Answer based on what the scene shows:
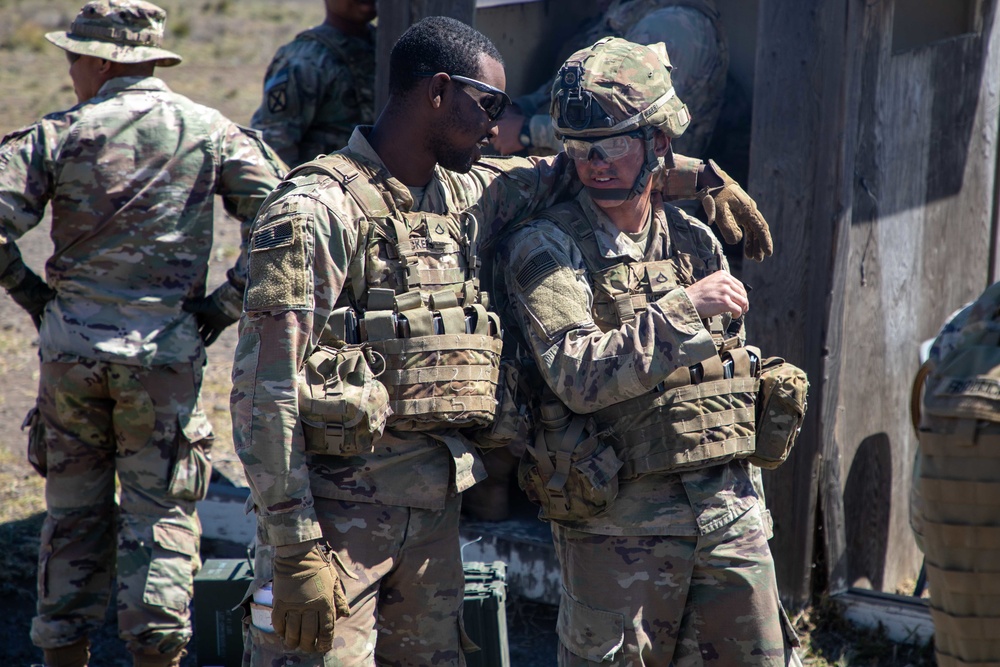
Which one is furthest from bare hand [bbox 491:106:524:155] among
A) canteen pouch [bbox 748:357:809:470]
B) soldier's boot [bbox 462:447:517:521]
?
canteen pouch [bbox 748:357:809:470]

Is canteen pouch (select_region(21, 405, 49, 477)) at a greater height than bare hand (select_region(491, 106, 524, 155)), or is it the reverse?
bare hand (select_region(491, 106, 524, 155))

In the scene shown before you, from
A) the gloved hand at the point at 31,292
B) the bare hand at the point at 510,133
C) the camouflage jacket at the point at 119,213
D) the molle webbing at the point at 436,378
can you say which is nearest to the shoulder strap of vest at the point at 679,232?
the molle webbing at the point at 436,378

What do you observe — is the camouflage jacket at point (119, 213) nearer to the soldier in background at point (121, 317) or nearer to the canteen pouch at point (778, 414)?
the soldier in background at point (121, 317)

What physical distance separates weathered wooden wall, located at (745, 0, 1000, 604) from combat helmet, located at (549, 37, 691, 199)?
1440 mm

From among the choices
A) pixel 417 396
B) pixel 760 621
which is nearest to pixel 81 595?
pixel 417 396

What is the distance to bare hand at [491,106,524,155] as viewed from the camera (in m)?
4.95

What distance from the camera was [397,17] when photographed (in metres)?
4.94

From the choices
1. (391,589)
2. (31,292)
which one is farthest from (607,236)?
(31,292)

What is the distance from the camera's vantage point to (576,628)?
122 inches

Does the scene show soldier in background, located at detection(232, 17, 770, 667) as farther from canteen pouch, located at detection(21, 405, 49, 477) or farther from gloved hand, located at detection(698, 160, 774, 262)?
canteen pouch, located at detection(21, 405, 49, 477)

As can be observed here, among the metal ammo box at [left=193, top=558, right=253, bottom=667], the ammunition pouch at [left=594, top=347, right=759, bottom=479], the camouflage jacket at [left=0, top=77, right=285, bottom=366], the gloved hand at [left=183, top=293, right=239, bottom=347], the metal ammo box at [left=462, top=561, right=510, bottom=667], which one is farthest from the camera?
the gloved hand at [left=183, top=293, right=239, bottom=347]

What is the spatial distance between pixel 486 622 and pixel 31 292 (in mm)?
2237

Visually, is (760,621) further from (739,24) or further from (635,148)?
(739,24)

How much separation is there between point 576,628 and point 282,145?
345 centimetres
